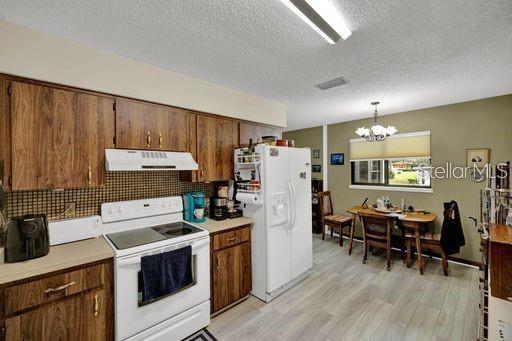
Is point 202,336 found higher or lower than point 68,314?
lower

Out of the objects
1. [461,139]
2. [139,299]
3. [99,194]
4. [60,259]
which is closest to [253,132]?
[99,194]

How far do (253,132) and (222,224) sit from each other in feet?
4.53

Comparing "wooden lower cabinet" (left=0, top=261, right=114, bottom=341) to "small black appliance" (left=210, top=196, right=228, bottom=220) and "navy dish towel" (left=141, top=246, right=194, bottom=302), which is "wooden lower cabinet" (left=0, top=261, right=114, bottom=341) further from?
"small black appliance" (left=210, top=196, right=228, bottom=220)

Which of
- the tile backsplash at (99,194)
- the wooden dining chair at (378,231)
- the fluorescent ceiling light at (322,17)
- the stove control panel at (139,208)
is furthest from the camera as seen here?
the wooden dining chair at (378,231)

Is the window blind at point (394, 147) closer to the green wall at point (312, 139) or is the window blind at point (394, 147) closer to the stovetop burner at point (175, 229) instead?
the green wall at point (312, 139)

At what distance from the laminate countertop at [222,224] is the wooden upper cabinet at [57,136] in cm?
107

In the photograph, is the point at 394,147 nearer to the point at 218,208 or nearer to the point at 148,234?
the point at 218,208

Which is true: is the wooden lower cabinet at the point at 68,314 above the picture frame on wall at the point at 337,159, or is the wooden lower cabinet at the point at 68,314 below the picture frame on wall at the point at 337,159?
below

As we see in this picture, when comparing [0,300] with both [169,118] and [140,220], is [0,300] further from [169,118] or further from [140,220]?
[169,118]

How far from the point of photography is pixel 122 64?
206cm

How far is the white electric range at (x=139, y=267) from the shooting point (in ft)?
5.57

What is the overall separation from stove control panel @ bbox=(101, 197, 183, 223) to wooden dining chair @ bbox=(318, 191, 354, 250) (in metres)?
3.03

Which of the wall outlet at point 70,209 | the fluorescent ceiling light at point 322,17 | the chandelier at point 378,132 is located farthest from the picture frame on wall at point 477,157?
the wall outlet at point 70,209

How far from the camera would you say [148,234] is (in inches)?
82.6
